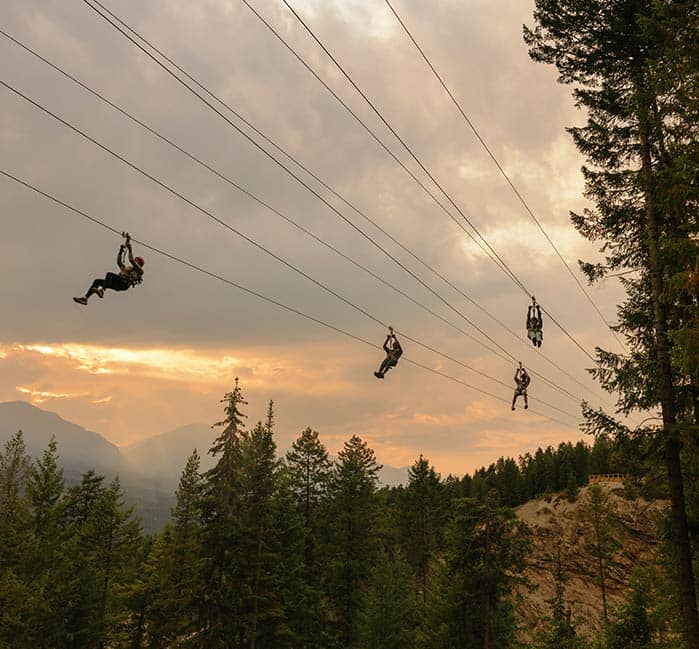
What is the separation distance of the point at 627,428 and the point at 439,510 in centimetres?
5581

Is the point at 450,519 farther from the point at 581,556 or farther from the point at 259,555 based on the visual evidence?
the point at 581,556

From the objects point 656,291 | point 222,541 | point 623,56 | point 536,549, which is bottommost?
point 536,549

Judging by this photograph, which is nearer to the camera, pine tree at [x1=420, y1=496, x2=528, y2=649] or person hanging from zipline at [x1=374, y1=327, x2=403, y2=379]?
person hanging from zipline at [x1=374, y1=327, x2=403, y2=379]

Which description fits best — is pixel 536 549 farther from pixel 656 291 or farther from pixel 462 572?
pixel 656 291

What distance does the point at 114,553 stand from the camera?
34.7 m

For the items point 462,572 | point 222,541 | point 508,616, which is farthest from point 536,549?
point 222,541

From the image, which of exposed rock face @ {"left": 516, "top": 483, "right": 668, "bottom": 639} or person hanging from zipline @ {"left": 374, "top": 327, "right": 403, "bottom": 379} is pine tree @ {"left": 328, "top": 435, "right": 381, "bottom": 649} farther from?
exposed rock face @ {"left": 516, "top": 483, "right": 668, "bottom": 639}

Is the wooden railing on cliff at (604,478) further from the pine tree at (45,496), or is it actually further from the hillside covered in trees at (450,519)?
the pine tree at (45,496)

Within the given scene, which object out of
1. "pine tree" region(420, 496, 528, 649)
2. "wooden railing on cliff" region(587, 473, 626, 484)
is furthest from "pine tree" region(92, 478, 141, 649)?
"wooden railing on cliff" region(587, 473, 626, 484)

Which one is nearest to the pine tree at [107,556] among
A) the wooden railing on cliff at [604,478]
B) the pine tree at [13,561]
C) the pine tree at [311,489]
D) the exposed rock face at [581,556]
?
the pine tree at [13,561]

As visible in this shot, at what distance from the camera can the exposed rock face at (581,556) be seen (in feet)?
193

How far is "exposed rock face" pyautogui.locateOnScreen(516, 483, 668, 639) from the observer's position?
2322 inches

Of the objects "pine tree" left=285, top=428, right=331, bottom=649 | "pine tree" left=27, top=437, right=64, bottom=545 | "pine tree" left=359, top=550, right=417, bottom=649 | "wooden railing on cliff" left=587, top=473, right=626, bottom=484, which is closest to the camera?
"pine tree" left=359, top=550, right=417, bottom=649

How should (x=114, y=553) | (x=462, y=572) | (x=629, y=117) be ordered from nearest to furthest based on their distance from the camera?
(x=629, y=117) → (x=462, y=572) → (x=114, y=553)
